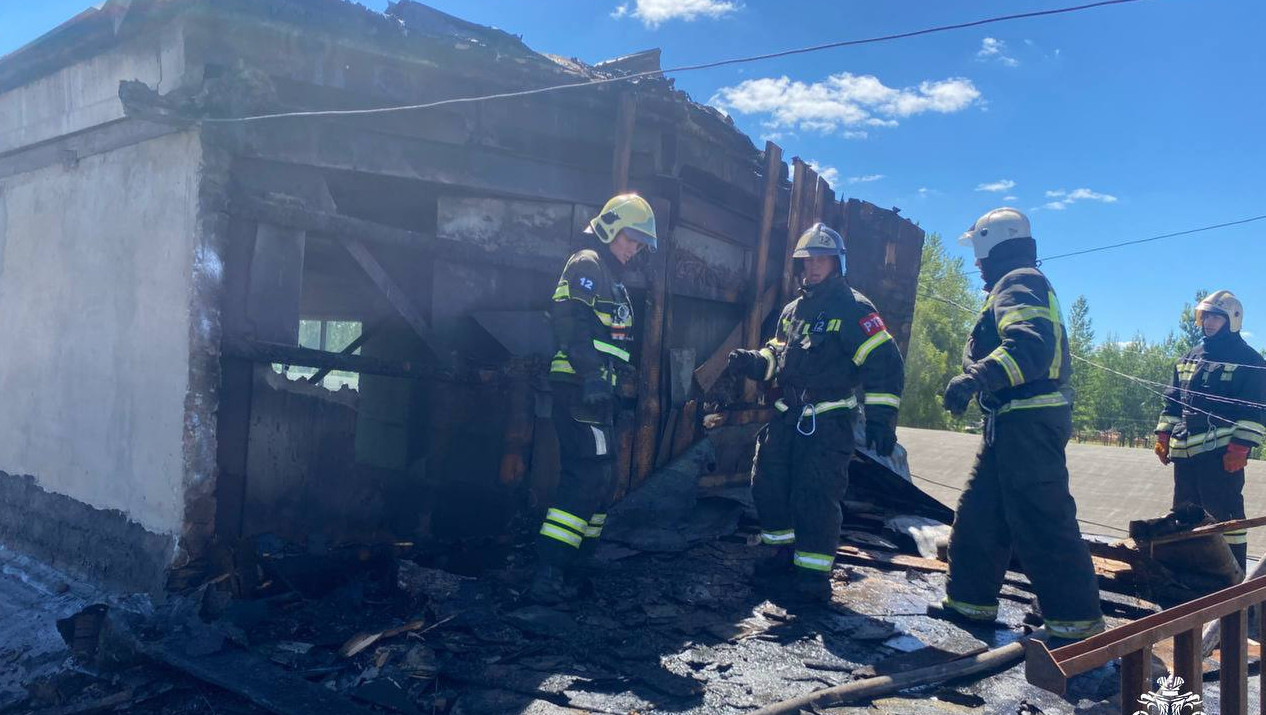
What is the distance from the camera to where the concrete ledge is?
13.6 ft

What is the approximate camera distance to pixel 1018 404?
12.6 feet

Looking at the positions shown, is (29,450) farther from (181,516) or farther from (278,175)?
(278,175)

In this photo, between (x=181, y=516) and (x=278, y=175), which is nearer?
(x=181, y=516)

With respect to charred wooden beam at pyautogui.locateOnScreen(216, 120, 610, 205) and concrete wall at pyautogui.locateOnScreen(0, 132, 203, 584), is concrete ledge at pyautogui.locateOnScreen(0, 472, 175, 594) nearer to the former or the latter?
concrete wall at pyautogui.locateOnScreen(0, 132, 203, 584)

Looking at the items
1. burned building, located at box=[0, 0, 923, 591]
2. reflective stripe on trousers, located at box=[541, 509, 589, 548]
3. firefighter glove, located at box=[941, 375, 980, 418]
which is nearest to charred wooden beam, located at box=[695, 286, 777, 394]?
burned building, located at box=[0, 0, 923, 591]

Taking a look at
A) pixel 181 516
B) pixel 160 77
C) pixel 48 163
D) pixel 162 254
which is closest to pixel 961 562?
pixel 181 516

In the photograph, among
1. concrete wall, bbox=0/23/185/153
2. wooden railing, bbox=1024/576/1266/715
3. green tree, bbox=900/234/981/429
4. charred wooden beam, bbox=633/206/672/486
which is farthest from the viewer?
green tree, bbox=900/234/981/429

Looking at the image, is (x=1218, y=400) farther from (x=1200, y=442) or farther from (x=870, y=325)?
(x=870, y=325)

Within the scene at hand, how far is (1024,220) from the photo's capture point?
4.12m

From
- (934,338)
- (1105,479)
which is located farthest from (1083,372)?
(1105,479)

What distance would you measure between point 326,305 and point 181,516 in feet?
14.8

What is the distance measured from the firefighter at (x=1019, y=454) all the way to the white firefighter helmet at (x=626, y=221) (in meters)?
1.89

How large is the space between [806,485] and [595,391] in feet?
4.35

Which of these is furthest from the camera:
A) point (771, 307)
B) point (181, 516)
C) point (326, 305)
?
point (326, 305)
